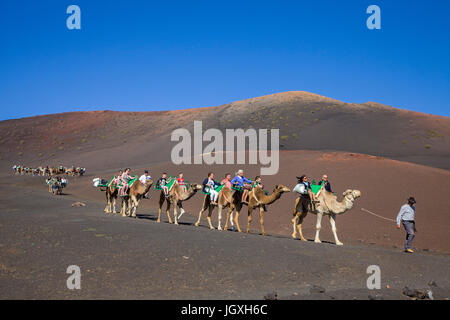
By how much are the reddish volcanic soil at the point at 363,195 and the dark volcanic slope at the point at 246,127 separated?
45.6ft

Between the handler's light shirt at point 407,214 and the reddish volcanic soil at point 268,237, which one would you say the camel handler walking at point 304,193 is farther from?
the handler's light shirt at point 407,214

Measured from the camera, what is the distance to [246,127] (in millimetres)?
73750

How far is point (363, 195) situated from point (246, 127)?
150 ft

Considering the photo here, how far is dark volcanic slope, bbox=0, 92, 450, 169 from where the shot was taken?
197 ft

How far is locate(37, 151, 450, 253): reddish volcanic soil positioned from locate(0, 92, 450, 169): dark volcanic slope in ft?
45.6

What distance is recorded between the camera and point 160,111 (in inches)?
4631

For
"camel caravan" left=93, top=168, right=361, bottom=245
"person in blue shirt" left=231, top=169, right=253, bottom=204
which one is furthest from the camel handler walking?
A: "person in blue shirt" left=231, top=169, right=253, bottom=204

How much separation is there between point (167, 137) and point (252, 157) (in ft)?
137

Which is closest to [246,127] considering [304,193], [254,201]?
[254,201]

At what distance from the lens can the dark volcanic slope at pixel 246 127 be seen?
197 feet

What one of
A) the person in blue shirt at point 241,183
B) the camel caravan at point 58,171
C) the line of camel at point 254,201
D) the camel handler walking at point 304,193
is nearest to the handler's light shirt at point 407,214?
the line of camel at point 254,201
